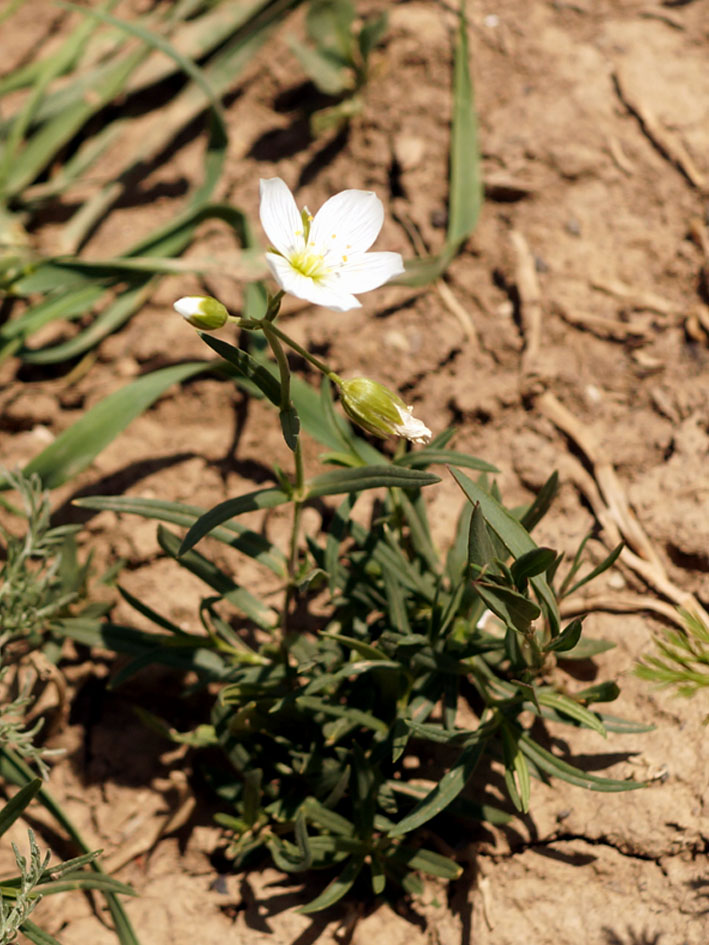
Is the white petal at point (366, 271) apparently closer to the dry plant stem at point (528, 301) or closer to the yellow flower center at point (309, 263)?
the yellow flower center at point (309, 263)

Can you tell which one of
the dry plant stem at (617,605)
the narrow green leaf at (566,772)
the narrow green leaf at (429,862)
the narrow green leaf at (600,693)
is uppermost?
the narrow green leaf at (600,693)

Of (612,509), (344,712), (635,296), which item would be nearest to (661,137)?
(635,296)

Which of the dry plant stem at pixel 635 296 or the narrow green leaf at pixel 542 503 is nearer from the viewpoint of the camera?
the narrow green leaf at pixel 542 503

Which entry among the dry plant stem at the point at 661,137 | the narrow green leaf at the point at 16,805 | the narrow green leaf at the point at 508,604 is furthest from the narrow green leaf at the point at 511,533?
the dry plant stem at the point at 661,137

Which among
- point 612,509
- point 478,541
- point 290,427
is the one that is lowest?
point 612,509

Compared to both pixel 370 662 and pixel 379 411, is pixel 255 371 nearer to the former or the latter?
pixel 379 411

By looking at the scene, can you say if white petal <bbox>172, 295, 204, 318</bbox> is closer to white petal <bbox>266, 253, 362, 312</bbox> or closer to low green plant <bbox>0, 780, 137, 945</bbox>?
→ white petal <bbox>266, 253, 362, 312</bbox>

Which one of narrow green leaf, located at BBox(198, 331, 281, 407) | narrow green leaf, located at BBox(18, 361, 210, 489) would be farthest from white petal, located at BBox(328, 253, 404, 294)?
narrow green leaf, located at BBox(18, 361, 210, 489)

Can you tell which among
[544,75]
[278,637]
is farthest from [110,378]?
[544,75]
